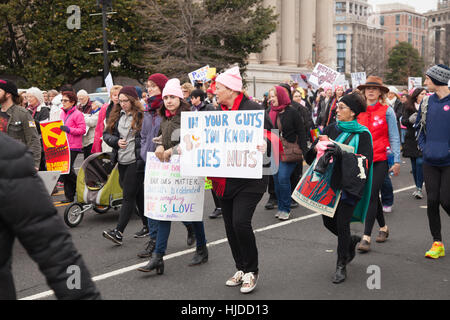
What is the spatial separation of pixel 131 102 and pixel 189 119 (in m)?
1.79

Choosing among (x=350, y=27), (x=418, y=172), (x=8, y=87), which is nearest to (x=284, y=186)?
(x=418, y=172)

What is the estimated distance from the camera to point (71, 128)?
916 cm

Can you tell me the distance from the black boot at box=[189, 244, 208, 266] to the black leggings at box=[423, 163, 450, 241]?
2.58 meters

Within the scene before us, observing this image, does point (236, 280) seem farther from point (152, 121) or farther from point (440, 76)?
point (440, 76)

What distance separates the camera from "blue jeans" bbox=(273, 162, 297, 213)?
820 centimetres

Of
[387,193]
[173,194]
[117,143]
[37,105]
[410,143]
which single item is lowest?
[387,193]

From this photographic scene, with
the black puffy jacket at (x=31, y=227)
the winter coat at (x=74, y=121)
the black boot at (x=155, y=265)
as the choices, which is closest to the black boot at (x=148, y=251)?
the black boot at (x=155, y=265)

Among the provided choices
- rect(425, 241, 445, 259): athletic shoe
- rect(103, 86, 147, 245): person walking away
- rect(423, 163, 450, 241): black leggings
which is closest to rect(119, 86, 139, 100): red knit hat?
rect(103, 86, 147, 245): person walking away

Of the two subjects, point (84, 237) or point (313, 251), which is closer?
point (313, 251)

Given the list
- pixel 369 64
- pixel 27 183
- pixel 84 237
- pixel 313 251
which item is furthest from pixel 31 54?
pixel 369 64

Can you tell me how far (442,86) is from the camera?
587cm

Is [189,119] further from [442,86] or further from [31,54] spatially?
[31,54]

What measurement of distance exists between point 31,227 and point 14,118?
5.26 meters

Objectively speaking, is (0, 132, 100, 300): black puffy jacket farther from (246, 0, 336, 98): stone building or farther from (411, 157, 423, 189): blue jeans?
(246, 0, 336, 98): stone building
